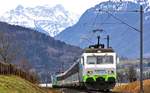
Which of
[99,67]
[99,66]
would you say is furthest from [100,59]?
[99,67]

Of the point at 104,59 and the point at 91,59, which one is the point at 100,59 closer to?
the point at 104,59

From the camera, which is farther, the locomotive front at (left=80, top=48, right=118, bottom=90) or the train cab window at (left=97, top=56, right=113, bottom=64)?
the train cab window at (left=97, top=56, right=113, bottom=64)

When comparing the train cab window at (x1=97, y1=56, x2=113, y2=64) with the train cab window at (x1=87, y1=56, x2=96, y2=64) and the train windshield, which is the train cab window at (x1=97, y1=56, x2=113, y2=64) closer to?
the train windshield

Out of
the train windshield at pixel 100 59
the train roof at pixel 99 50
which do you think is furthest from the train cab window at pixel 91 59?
the train roof at pixel 99 50

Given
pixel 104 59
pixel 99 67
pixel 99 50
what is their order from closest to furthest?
pixel 99 67 < pixel 99 50 < pixel 104 59

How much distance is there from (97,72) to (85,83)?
1760 mm

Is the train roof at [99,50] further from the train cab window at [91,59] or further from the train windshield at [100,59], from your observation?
the train cab window at [91,59]

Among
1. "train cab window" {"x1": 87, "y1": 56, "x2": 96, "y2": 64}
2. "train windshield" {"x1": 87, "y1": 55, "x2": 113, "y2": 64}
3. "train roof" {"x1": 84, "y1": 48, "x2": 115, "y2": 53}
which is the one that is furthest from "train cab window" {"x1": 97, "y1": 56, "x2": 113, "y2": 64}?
"train roof" {"x1": 84, "y1": 48, "x2": 115, "y2": 53}

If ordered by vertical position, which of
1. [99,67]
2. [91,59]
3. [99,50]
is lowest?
[99,67]

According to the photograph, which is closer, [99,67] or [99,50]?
[99,67]

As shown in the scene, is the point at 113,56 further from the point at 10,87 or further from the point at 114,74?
the point at 10,87

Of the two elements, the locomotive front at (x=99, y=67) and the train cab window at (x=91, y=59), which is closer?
the locomotive front at (x=99, y=67)

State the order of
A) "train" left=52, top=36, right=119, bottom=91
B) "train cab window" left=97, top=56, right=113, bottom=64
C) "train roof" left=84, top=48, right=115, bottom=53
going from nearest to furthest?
1. "train" left=52, top=36, right=119, bottom=91
2. "train cab window" left=97, top=56, right=113, bottom=64
3. "train roof" left=84, top=48, right=115, bottom=53

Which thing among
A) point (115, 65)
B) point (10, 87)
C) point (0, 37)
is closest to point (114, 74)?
point (115, 65)
